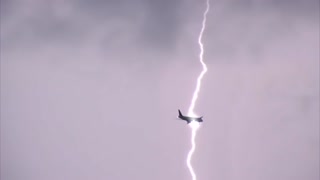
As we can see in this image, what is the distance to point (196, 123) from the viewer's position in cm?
7356

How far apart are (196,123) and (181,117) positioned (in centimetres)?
280

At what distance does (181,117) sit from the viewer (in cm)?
7288
